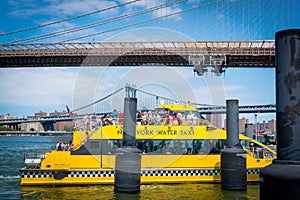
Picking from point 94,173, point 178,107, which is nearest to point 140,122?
point 178,107

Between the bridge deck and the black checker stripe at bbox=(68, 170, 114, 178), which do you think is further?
the bridge deck

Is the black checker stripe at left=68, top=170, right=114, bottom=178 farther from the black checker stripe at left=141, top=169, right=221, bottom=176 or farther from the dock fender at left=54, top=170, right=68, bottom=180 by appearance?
the black checker stripe at left=141, top=169, right=221, bottom=176

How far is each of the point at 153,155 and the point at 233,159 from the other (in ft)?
10.4

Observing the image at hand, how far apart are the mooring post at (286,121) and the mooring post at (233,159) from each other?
10.3 meters

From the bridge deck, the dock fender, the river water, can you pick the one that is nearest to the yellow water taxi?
the dock fender

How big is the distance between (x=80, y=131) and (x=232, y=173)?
6.01m

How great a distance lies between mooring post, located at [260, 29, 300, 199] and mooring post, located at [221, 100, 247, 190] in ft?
33.8

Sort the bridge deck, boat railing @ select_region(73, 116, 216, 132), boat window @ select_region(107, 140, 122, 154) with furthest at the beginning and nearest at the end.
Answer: the bridge deck → boat railing @ select_region(73, 116, 216, 132) → boat window @ select_region(107, 140, 122, 154)

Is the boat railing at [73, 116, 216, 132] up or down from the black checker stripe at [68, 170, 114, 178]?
up

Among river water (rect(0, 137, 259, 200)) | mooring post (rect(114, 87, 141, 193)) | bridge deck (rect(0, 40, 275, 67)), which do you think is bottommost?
river water (rect(0, 137, 259, 200))

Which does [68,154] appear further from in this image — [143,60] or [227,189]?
[143,60]

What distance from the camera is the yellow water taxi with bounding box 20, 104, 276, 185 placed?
546 inches

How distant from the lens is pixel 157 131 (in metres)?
15.1

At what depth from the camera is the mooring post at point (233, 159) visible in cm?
1281
